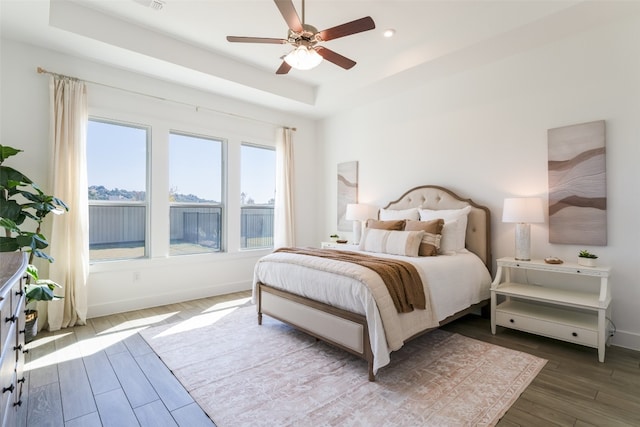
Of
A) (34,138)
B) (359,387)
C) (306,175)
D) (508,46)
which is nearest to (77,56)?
(34,138)

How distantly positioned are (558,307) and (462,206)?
4.59ft

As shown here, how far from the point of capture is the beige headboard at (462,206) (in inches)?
142

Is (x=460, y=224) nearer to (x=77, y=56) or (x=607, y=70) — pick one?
(x=607, y=70)

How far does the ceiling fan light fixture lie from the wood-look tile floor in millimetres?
2578

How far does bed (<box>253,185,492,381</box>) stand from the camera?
223cm

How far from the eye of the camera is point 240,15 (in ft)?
10.2

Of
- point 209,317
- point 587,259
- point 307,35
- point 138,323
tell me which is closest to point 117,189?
point 138,323

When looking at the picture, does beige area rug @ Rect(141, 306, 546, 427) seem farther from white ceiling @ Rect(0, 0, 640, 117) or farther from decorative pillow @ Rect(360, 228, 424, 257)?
white ceiling @ Rect(0, 0, 640, 117)

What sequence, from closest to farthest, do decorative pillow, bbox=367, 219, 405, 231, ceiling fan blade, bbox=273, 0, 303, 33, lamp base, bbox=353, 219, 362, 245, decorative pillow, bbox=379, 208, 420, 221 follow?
ceiling fan blade, bbox=273, 0, 303, 33 → decorative pillow, bbox=367, 219, 405, 231 → decorative pillow, bbox=379, 208, 420, 221 → lamp base, bbox=353, 219, 362, 245

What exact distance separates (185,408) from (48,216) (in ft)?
8.97

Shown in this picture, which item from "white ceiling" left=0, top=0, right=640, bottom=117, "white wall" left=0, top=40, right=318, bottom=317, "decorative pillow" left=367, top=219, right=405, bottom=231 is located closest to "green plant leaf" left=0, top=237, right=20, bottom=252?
"white wall" left=0, top=40, right=318, bottom=317

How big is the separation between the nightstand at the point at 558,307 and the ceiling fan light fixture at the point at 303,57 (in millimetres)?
2662

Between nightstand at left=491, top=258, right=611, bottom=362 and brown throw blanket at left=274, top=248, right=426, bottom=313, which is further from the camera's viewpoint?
nightstand at left=491, top=258, right=611, bottom=362

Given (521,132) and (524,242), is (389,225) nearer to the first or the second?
(524,242)
